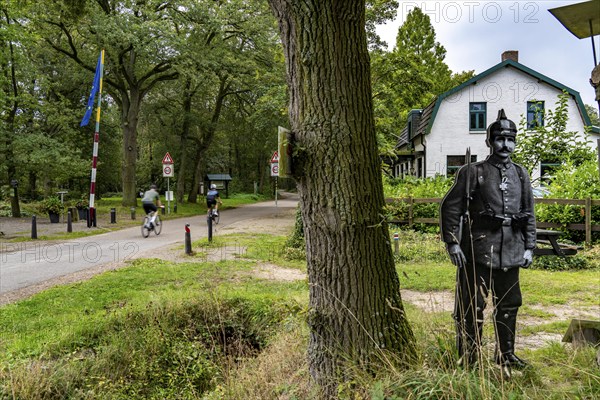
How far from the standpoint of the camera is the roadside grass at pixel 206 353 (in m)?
2.82

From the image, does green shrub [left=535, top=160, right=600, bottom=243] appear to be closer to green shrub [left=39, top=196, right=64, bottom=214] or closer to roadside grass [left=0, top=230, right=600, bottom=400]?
roadside grass [left=0, top=230, right=600, bottom=400]

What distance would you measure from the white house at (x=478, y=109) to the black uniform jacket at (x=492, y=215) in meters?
19.4

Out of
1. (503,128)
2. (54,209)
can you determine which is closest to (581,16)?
(503,128)

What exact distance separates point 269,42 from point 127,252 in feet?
52.3

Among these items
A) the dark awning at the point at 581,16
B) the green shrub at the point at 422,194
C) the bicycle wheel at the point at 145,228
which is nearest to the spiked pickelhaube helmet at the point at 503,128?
the dark awning at the point at 581,16

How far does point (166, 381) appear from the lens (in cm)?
436

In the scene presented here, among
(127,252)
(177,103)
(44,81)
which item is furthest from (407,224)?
(177,103)

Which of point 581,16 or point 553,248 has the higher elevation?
point 581,16

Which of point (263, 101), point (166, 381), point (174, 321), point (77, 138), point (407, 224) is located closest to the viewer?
point (166, 381)

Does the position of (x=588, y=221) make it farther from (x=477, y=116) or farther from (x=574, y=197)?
(x=477, y=116)

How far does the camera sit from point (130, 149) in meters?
22.4

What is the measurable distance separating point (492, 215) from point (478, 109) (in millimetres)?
21097

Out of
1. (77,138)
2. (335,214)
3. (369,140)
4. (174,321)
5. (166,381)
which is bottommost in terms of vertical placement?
(166,381)

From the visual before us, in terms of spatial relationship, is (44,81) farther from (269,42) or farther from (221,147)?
(221,147)
